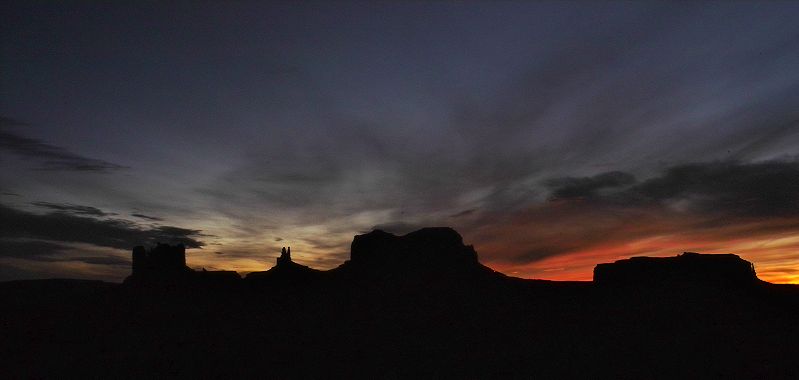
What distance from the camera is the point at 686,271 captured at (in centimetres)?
6200

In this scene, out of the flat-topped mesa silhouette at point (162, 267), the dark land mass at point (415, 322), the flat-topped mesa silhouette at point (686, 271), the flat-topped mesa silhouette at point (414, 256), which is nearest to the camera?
the dark land mass at point (415, 322)

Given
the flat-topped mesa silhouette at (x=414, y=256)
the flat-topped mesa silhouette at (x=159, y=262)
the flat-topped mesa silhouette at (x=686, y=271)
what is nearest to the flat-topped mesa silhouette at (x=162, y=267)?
the flat-topped mesa silhouette at (x=159, y=262)

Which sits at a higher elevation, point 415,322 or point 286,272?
point 286,272

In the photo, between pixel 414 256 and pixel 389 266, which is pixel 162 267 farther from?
pixel 414 256

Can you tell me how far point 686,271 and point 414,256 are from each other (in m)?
38.9

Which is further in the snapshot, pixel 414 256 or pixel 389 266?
pixel 414 256

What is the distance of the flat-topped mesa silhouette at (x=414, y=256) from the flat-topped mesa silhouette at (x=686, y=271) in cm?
2085

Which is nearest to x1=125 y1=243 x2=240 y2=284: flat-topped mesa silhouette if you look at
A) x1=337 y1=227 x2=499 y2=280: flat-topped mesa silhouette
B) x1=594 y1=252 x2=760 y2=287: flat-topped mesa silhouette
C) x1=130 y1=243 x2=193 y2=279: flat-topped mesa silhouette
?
x1=130 y1=243 x2=193 y2=279: flat-topped mesa silhouette

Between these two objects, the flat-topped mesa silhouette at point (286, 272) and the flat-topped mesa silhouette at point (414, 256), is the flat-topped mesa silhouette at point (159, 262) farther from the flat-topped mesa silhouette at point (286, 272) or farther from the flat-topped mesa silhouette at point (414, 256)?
the flat-topped mesa silhouette at point (414, 256)

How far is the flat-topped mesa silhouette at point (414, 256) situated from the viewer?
76938 millimetres

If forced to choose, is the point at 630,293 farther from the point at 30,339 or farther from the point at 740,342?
the point at 30,339

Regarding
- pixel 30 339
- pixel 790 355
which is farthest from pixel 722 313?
pixel 30 339

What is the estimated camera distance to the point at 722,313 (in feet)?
177

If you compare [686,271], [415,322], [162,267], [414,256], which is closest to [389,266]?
[414,256]
